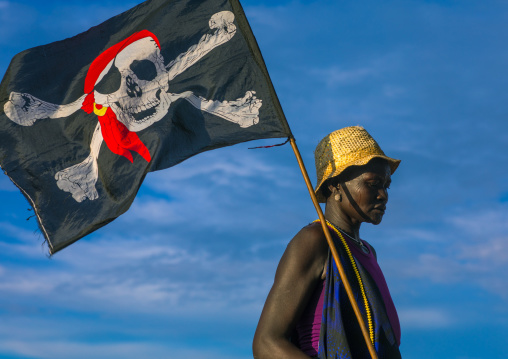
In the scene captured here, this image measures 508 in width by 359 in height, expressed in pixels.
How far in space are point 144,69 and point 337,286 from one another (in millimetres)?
2761

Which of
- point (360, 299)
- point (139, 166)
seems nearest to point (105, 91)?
point (139, 166)

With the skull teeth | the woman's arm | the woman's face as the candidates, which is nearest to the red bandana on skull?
the skull teeth

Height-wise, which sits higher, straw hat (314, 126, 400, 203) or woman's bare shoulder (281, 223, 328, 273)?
straw hat (314, 126, 400, 203)

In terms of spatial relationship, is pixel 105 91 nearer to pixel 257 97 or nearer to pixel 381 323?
pixel 257 97

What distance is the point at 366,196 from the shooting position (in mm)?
6148

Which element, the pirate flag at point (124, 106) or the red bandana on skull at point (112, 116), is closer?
the pirate flag at point (124, 106)

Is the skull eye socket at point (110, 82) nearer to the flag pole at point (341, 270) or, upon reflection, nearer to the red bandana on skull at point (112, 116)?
the red bandana on skull at point (112, 116)

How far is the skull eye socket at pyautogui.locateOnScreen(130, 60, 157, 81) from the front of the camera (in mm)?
6820

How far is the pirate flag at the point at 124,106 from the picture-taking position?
6.41 meters

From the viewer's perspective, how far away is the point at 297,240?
568 centimetres

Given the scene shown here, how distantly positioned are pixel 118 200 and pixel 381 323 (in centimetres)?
247

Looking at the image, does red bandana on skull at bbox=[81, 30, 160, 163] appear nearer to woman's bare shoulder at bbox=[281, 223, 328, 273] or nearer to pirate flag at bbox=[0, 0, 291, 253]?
pirate flag at bbox=[0, 0, 291, 253]

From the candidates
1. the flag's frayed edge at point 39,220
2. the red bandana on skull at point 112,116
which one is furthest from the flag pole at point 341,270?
the flag's frayed edge at point 39,220

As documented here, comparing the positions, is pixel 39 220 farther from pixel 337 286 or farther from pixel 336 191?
A: pixel 337 286
